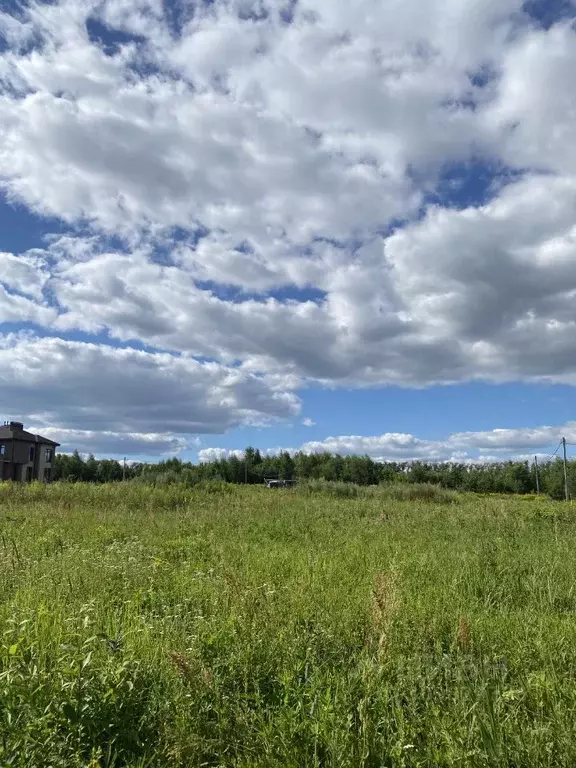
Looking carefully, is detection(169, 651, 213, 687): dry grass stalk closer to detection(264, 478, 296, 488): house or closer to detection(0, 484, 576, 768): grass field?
detection(0, 484, 576, 768): grass field

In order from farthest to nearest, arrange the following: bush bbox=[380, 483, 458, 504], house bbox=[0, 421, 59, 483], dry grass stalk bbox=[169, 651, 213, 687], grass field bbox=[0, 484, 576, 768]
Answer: house bbox=[0, 421, 59, 483]
bush bbox=[380, 483, 458, 504]
dry grass stalk bbox=[169, 651, 213, 687]
grass field bbox=[0, 484, 576, 768]

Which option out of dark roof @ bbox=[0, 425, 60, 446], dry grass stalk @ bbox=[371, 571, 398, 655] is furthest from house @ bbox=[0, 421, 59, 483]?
dry grass stalk @ bbox=[371, 571, 398, 655]

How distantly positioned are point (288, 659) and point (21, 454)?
70175mm

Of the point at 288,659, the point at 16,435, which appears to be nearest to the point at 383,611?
the point at 288,659

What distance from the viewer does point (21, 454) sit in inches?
2613

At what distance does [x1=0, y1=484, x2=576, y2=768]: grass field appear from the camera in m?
3.01

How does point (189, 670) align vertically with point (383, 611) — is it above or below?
below

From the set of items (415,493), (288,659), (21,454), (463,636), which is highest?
(21,454)

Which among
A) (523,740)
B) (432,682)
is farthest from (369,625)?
(523,740)

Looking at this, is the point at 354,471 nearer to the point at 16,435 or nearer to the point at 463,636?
the point at 16,435

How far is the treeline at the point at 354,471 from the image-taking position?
75375 millimetres

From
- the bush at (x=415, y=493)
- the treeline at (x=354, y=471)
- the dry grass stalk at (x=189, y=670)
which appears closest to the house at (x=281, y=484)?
the bush at (x=415, y=493)

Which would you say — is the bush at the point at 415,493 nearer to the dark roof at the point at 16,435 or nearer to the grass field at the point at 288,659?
the grass field at the point at 288,659

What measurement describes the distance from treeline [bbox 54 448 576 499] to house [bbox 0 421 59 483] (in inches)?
283
